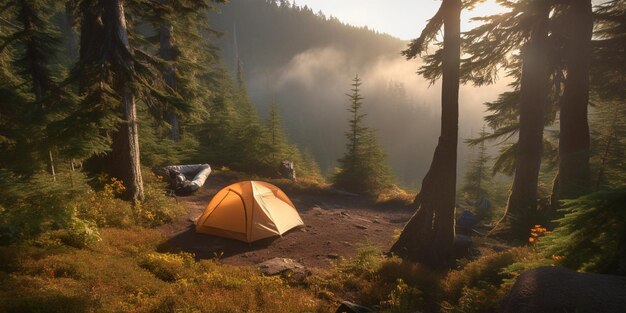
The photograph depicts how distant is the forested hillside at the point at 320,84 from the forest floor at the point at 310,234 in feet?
292

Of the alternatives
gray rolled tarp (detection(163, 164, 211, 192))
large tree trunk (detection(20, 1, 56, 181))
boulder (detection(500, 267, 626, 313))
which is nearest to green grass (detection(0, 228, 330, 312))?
boulder (detection(500, 267, 626, 313))

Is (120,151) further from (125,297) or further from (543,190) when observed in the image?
(543,190)

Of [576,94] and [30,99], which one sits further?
[576,94]

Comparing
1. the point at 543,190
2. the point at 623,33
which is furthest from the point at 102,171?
the point at 543,190

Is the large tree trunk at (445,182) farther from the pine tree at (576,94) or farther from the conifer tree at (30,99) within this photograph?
the conifer tree at (30,99)

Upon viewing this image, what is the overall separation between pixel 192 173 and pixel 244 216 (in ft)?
28.0

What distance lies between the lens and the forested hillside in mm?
128750

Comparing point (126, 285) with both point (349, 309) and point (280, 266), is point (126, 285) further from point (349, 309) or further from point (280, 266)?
point (349, 309)

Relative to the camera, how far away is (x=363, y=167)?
22.2 meters

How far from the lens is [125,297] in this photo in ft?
17.8

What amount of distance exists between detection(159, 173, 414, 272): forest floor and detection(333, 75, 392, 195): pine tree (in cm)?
316

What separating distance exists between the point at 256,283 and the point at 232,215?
4.01 meters

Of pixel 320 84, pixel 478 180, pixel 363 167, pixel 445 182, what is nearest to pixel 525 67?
pixel 445 182

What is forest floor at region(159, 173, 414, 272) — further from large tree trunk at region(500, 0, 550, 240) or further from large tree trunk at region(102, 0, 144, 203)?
large tree trunk at region(500, 0, 550, 240)
